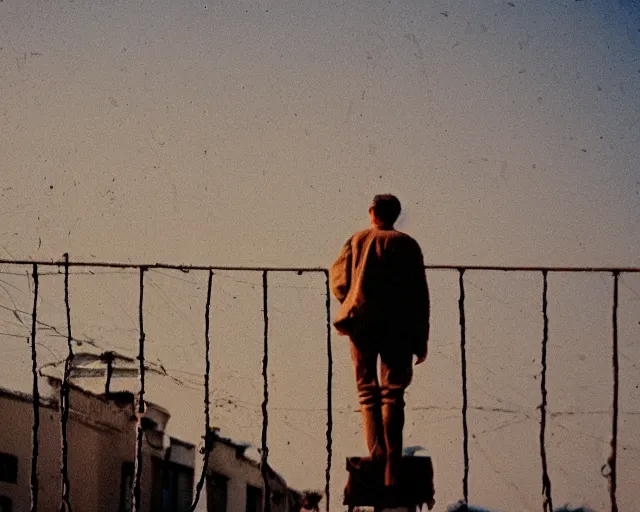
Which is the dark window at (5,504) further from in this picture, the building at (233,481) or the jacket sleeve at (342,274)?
the jacket sleeve at (342,274)

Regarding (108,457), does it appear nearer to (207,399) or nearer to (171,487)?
(171,487)

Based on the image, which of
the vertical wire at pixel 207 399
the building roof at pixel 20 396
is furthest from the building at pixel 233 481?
the vertical wire at pixel 207 399

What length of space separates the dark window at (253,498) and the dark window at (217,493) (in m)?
0.28

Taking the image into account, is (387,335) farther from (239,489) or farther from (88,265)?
(239,489)

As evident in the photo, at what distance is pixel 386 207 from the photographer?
31.3 feet

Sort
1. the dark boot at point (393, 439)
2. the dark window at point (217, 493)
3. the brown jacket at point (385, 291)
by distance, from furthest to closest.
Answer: the dark window at point (217, 493)
the brown jacket at point (385, 291)
the dark boot at point (393, 439)

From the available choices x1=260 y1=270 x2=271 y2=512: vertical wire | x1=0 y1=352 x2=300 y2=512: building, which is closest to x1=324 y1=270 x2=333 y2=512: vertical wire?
x1=260 y1=270 x2=271 y2=512: vertical wire

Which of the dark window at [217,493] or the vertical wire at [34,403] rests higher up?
the vertical wire at [34,403]

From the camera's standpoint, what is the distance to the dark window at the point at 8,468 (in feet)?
46.5

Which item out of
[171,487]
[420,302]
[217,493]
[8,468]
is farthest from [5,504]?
[420,302]

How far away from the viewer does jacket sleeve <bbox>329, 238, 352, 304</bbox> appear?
9.59 metres

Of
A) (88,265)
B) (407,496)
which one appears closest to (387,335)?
(407,496)

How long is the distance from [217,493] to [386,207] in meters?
7.67

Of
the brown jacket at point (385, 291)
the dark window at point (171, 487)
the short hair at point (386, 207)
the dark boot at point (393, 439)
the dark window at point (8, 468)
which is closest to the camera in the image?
the dark boot at point (393, 439)
